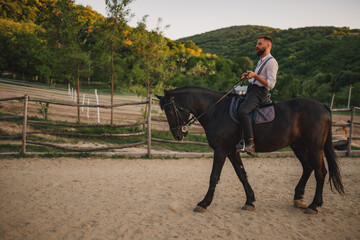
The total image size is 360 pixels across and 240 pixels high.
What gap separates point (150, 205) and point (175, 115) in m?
1.60

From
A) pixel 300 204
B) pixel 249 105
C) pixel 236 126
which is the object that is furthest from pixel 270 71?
pixel 300 204

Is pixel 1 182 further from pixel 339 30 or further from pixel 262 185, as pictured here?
pixel 339 30

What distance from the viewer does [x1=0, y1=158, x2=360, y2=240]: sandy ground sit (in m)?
3.10

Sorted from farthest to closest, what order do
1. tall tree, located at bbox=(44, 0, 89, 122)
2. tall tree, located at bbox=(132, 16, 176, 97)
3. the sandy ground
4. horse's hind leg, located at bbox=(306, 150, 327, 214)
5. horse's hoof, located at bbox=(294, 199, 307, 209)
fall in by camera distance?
tall tree, located at bbox=(132, 16, 176, 97)
tall tree, located at bbox=(44, 0, 89, 122)
horse's hoof, located at bbox=(294, 199, 307, 209)
horse's hind leg, located at bbox=(306, 150, 327, 214)
the sandy ground

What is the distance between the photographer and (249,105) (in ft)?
12.2

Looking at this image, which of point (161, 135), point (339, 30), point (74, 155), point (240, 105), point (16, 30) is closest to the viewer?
point (240, 105)

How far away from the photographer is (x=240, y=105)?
3.79 m

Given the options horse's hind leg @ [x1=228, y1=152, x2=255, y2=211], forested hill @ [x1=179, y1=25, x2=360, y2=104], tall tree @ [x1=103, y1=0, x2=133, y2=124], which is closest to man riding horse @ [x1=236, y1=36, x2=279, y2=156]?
horse's hind leg @ [x1=228, y1=152, x2=255, y2=211]

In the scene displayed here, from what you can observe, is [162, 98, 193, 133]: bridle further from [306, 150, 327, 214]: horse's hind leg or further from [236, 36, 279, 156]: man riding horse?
[306, 150, 327, 214]: horse's hind leg

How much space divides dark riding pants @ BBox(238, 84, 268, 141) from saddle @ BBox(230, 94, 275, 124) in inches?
3.9

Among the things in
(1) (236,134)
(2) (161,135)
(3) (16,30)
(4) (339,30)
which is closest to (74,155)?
(2) (161,135)

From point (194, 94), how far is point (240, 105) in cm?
79

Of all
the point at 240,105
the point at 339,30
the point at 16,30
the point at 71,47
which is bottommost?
the point at 240,105

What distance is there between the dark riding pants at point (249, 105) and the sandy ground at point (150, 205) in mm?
1375
